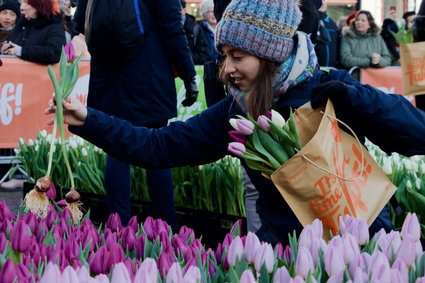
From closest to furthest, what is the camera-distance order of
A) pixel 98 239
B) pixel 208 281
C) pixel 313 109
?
1. pixel 208 281
2. pixel 98 239
3. pixel 313 109

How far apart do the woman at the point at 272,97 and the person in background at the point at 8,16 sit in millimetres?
6225

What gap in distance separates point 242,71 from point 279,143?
47 centimetres

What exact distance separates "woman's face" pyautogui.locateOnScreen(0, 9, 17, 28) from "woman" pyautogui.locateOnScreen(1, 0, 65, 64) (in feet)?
1.31

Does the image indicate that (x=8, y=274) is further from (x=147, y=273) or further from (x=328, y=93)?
(x=328, y=93)

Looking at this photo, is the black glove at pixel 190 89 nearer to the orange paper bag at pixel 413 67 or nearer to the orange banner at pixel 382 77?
the orange paper bag at pixel 413 67

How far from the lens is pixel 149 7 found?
5.09 meters

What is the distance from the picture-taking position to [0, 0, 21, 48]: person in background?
29.6ft

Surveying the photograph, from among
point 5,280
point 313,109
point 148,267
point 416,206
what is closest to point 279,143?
point 313,109

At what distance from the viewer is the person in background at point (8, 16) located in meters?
9.01

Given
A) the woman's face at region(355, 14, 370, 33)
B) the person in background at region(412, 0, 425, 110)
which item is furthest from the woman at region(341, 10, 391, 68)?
the person in background at region(412, 0, 425, 110)

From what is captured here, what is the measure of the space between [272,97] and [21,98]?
20.1 ft

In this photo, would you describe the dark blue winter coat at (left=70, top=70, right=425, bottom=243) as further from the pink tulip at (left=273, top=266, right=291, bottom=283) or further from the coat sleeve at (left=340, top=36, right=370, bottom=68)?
the coat sleeve at (left=340, top=36, right=370, bottom=68)

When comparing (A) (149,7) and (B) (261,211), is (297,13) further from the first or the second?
(A) (149,7)

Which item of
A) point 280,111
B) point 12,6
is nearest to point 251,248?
point 280,111
